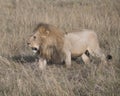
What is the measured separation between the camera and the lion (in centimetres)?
613

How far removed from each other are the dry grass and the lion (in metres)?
0.17

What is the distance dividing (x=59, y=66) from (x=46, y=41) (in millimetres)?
483

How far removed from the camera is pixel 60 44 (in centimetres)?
625

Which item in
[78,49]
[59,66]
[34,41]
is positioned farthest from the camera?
[78,49]

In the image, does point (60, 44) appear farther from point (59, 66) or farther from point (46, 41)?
point (59, 66)

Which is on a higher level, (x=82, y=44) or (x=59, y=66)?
(x=82, y=44)

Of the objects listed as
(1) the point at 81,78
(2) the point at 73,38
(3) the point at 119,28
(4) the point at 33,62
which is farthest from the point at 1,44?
(1) the point at 81,78

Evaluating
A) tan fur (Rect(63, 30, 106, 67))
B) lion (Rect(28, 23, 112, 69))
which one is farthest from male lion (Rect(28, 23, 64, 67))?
tan fur (Rect(63, 30, 106, 67))

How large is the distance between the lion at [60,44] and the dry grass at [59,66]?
173 mm

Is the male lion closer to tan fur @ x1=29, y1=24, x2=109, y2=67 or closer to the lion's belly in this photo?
tan fur @ x1=29, y1=24, x2=109, y2=67

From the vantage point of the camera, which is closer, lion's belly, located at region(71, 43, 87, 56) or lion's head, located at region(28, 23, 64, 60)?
lion's head, located at region(28, 23, 64, 60)

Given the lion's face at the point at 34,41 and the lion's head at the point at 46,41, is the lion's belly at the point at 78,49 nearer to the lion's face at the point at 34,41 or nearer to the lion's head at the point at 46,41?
the lion's head at the point at 46,41

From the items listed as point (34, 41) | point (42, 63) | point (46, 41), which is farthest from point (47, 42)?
point (42, 63)

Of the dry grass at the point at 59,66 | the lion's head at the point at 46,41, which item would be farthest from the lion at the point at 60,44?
the dry grass at the point at 59,66
